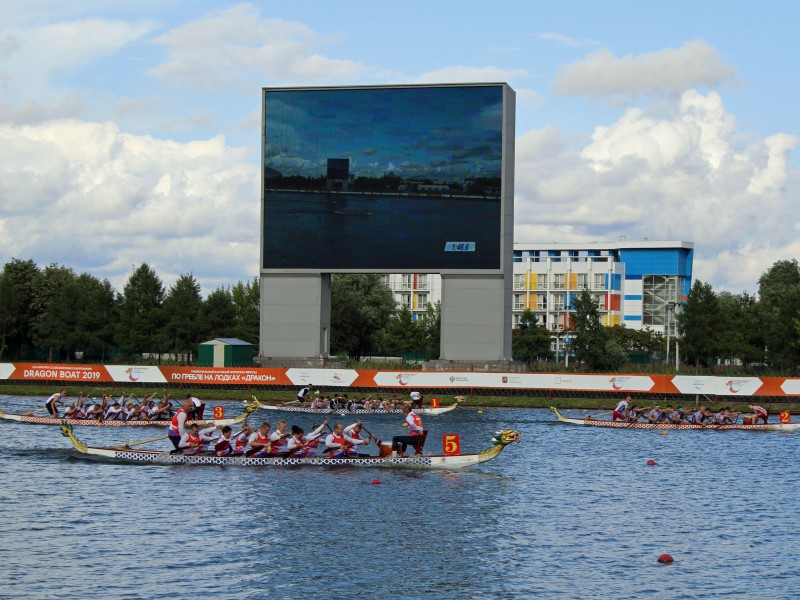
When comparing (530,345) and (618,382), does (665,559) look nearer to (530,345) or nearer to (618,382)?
(618,382)

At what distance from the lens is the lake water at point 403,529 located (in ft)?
81.6

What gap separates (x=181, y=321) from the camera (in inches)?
4205

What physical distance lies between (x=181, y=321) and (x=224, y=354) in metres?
19.1

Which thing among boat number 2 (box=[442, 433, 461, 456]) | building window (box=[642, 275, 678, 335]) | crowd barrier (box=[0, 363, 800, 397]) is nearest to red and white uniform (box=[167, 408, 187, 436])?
boat number 2 (box=[442, 433, 461, 456])

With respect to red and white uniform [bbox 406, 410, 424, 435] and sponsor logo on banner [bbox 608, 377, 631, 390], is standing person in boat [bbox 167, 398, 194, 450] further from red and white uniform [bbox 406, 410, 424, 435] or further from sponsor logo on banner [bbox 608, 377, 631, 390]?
sponsor logo on banner [bbox 608, 377, 631, 390]

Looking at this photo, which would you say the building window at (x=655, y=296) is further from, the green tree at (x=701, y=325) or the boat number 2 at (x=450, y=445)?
the boat number 2 at (x=450, y=445)

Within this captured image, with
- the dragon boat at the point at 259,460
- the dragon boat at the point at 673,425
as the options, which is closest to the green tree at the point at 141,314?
the dragon boat at the point at 673,425

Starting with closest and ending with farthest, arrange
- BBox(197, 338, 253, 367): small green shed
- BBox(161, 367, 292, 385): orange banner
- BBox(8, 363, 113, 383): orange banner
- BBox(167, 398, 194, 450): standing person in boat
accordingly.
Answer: BBox(167, 398, 194, 450): standing person in boat, BBox(161, 367, 292, 385): orange banner, BBox(8, 363, 113, 383): orange banner, BBox(197, 338, 253, 367): small green shed

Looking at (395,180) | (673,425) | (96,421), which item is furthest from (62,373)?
(673,425)

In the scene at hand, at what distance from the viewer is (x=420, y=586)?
24.7 meters

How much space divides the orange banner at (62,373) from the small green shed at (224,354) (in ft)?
37.9

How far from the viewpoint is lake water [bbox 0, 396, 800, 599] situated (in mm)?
24875

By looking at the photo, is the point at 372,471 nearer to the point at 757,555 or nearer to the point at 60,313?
the point at 757,555

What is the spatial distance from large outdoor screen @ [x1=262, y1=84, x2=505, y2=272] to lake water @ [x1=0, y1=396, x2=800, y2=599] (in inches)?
1371
